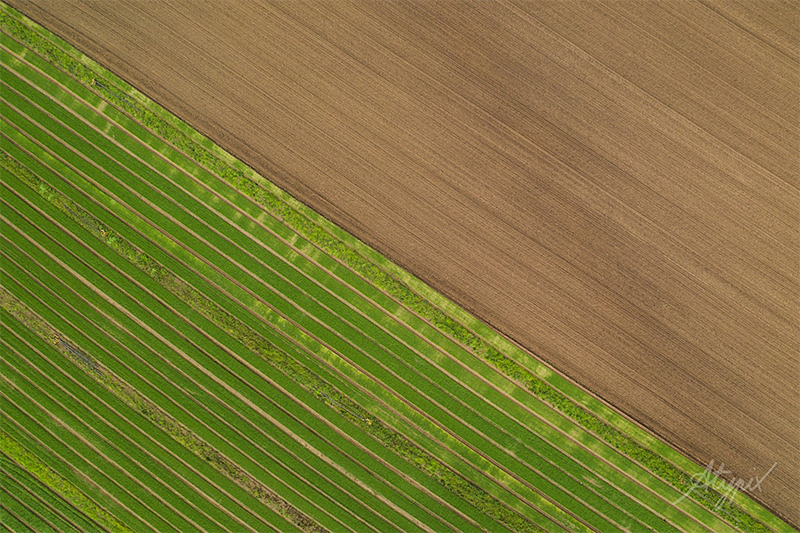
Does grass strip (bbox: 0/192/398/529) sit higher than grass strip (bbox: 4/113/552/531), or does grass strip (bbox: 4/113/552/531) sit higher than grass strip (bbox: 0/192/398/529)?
grass strip (bbox: 4/113/552/531)

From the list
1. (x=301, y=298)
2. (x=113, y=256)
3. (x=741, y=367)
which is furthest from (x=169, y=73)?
(x=741, y=367)

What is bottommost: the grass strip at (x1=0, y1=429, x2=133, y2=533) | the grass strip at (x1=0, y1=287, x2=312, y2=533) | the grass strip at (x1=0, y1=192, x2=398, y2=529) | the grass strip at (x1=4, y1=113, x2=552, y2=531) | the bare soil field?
the grass strip at (x1=0, y1=429, x2=133, y2=533)

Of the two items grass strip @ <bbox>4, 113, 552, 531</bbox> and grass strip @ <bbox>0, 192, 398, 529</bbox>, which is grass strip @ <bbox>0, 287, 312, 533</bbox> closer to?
grass strip @ <bbox>0, 192, 398, 529</bbox>

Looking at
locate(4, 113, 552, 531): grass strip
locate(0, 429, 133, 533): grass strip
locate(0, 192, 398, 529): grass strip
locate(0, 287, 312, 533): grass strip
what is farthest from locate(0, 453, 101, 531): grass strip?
locate(4, 113, 552, 531): grass strip

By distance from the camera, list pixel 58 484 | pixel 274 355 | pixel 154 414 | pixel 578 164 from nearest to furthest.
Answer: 1. pixel 578 164
2. pixel 274 355
3. pixel 154 414
4. pixel 58 484

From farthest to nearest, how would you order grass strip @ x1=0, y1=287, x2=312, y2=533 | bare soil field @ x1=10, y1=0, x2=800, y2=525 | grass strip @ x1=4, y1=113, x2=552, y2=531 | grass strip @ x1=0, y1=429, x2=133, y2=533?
grass strip @ x1=0, y1=429, x2=133, y2=533
grass strip @ x1=0, y1=287, x2=312, y2=533
grass strip @ x1=4, y1=113, x2=552, y2=531
bare soil field @ x1=10, y1=0, x2=800, y2=525

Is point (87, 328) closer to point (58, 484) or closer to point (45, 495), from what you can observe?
point (58, 484)

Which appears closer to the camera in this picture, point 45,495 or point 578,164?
point 578,164

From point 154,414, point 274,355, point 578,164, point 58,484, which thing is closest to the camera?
point 578,164

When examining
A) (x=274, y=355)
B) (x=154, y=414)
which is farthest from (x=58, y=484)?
(x=274, y=355)
